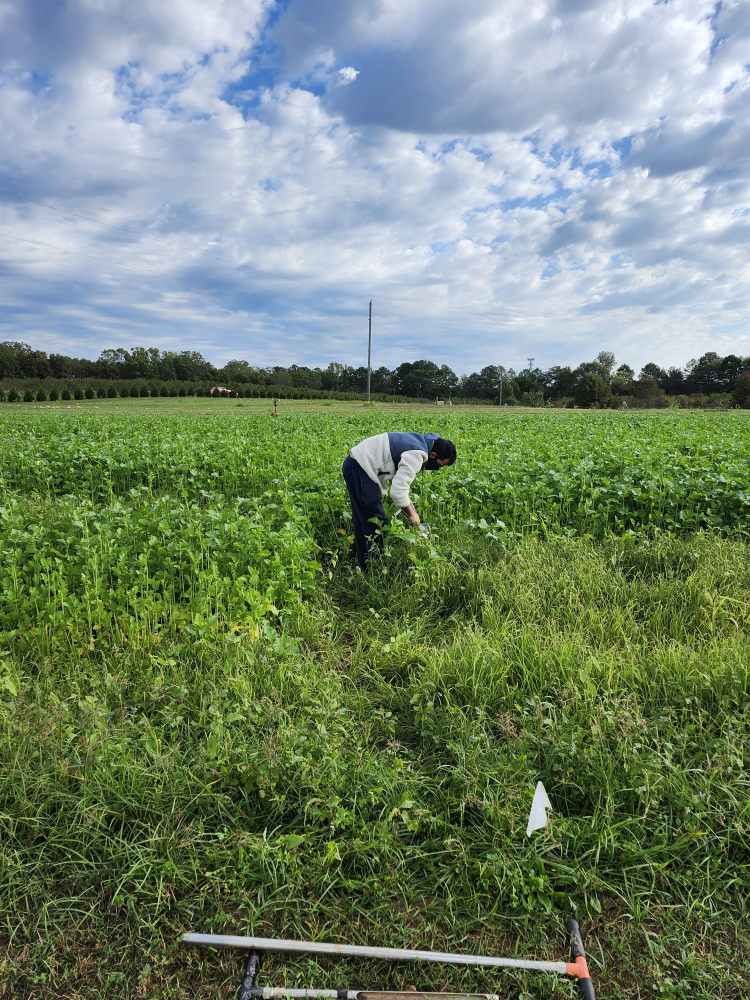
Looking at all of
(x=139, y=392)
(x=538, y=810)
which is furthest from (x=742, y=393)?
(x=538, y=810)

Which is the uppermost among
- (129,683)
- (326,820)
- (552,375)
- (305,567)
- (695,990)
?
(552,375)

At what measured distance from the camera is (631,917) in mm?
2117

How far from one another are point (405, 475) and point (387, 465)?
0.28 m

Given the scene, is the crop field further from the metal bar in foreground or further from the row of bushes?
the row of bushes

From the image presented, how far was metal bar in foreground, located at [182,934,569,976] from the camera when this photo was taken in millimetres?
1930

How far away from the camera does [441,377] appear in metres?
102

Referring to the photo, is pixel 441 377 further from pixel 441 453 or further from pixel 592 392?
pixel 441 453

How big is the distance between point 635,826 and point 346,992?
144 centimetres

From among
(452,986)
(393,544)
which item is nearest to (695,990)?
(452,986)

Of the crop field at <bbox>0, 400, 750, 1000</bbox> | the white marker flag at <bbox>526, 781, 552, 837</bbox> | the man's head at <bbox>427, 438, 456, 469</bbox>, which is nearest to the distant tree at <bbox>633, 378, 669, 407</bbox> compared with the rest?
the crop field at <bbox>0, 400, 750, 1000</bbox>

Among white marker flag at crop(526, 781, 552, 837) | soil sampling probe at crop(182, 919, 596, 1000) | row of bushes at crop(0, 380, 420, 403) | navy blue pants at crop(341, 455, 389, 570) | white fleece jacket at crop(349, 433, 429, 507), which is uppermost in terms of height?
row of bushes at crop(0, 380, 420, 403)

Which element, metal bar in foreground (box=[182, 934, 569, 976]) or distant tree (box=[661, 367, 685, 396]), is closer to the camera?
metal bar in foreground (box=[182, 934, 569, 976])

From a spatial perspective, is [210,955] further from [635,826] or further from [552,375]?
[552,375]

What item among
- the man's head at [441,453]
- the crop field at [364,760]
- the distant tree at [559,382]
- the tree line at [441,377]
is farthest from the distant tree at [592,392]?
the crop field at [364,760]
